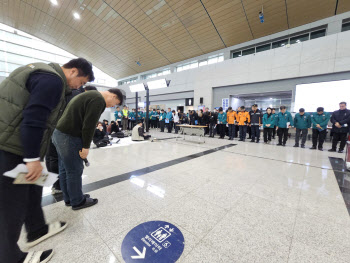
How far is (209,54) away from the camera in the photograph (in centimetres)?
1159

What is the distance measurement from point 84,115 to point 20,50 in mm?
20048

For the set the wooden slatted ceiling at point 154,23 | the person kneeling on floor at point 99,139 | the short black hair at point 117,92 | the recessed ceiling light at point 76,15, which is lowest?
the person kneeling on floor at point 99,139

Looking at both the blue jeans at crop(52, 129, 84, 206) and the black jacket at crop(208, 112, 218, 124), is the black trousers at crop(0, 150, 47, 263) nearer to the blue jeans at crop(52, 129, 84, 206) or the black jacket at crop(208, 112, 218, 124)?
the blue jeans at crop(52, 129, 84, 206)

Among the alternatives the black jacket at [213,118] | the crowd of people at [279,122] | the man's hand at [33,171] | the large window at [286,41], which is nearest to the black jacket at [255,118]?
the crowd of people at [279,122]

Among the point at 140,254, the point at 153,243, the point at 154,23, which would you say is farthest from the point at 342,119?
the point at 154,23

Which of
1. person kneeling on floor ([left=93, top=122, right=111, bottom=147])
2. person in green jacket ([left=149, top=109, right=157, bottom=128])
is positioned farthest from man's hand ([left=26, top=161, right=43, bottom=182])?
person in green jacket ([left=149, top=109, right=157, bottom=128])

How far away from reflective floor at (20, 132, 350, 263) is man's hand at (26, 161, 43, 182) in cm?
68

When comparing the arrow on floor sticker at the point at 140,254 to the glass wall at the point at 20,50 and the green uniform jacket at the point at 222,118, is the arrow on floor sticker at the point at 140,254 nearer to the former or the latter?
the green uniform jacket at the point at 222,118

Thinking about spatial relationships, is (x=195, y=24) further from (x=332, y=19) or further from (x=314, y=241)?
(x=314, y=241)

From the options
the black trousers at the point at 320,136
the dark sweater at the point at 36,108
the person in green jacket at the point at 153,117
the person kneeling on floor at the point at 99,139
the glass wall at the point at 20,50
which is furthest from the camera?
the glass wall at the point at 20,50

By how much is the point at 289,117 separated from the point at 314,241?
5685 millimetres

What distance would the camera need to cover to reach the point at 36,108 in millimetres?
815

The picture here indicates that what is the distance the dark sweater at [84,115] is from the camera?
54.8 inches

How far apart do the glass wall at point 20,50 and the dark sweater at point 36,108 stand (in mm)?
14323
